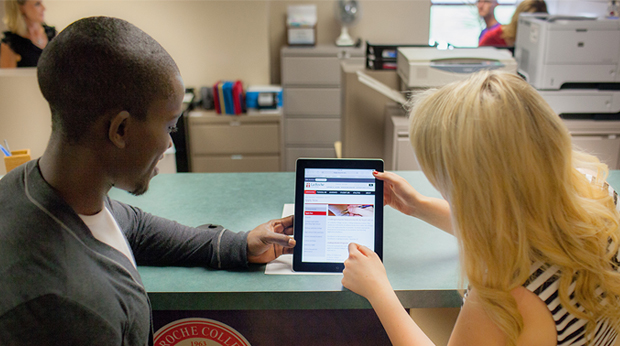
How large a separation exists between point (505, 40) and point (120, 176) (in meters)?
3.41

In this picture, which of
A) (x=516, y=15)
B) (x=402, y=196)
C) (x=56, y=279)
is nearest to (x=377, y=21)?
(x=516, y=15)

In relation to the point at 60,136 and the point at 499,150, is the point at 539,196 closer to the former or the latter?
the point at 499,150

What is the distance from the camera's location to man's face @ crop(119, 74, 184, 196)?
739mm

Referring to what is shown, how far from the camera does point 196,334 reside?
1.15 meters

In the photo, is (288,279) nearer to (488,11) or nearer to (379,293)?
(379,293)

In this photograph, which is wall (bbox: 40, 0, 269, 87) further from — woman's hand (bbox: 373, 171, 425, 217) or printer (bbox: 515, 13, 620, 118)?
woman's hand (bbox: 373, 171, 425, 217)

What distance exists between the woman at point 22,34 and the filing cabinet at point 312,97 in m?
1.97

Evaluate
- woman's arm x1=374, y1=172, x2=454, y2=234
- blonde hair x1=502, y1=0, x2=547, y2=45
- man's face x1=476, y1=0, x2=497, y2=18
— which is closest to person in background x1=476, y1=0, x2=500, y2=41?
man's face x1=476, y1=0, x2=497, y2=18

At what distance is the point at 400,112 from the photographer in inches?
104

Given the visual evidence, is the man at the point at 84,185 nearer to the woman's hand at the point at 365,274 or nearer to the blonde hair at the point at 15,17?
the woman's hand at the point at 365,274

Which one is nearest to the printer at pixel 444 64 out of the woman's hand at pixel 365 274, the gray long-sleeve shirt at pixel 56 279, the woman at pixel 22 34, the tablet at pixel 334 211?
the tablet at pixel 334 211

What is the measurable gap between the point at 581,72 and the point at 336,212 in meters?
2.15

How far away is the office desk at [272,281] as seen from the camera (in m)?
1.00

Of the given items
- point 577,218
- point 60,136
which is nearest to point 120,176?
point 60,136
